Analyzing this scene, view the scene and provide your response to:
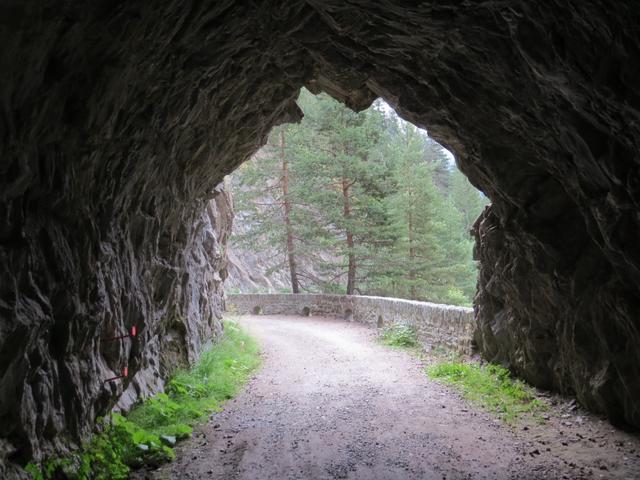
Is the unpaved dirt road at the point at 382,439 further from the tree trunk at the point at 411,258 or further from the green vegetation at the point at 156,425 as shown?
the tree trunk at the point at 411,258

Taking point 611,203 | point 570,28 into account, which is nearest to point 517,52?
point 570,28

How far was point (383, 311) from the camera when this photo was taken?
756 inches

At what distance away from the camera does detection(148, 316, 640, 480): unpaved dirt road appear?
632 cm

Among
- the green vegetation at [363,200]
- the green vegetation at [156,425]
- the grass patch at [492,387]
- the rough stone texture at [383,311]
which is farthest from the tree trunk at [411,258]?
the green vegetation at [156,425]

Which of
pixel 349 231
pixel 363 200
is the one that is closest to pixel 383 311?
pixel 349 231

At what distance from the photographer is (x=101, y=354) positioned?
23.3ft

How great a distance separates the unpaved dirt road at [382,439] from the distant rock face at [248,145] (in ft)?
3.98

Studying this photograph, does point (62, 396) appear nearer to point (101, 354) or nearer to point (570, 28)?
point (101, 354)

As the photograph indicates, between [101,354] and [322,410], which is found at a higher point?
[101,354]

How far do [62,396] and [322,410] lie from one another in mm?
4790

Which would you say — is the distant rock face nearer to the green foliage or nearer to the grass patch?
the grass patch

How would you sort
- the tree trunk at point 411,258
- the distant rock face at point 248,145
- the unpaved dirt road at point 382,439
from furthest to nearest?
the tree trunk at point 411,258 → the unpaved dirt road at point 382,439 → the distant rock face at point 248,145

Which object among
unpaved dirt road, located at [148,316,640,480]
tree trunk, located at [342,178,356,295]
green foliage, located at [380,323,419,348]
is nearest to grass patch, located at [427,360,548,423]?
unpaved dirt road, located at [148,316,640,480]

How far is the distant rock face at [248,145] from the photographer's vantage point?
180 inches
